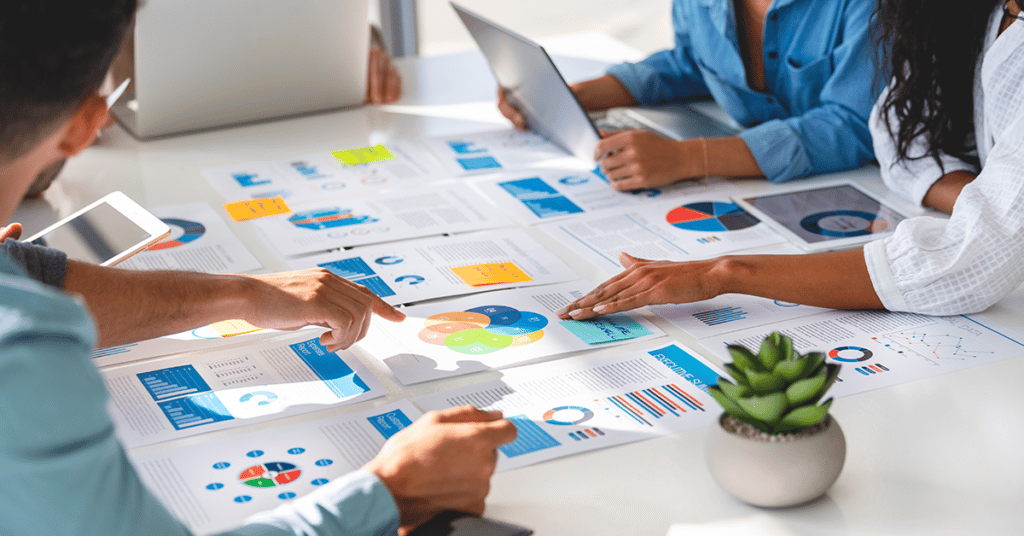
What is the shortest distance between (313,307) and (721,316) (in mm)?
582

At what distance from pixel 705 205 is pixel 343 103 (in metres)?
0.98

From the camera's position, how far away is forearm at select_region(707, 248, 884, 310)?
1383 millimetres

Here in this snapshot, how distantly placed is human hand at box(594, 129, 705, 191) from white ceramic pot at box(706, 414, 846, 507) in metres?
0.96

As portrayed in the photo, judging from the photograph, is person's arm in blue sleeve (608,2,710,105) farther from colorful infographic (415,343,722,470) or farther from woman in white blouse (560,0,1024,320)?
colorful infographic (415,343,722,470)

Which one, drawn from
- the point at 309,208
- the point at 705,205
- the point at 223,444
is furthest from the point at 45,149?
the point at 705,205

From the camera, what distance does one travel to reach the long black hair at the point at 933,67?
5.17 ft

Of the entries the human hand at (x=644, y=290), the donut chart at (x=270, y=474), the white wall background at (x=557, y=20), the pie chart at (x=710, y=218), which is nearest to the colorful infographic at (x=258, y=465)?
the donut chart at (x=270, y=474)

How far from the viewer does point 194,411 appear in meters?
1.14

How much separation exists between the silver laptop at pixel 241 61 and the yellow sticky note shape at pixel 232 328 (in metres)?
0.86

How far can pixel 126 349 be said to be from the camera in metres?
1.29

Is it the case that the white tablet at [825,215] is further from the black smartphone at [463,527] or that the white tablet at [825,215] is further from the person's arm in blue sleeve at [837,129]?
the black smartphone at [463,527]

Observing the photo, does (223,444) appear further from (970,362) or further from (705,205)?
(705,205)

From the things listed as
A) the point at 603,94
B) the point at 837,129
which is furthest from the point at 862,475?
the point at 603,94

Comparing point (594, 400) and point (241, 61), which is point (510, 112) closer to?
point (241, 61)
